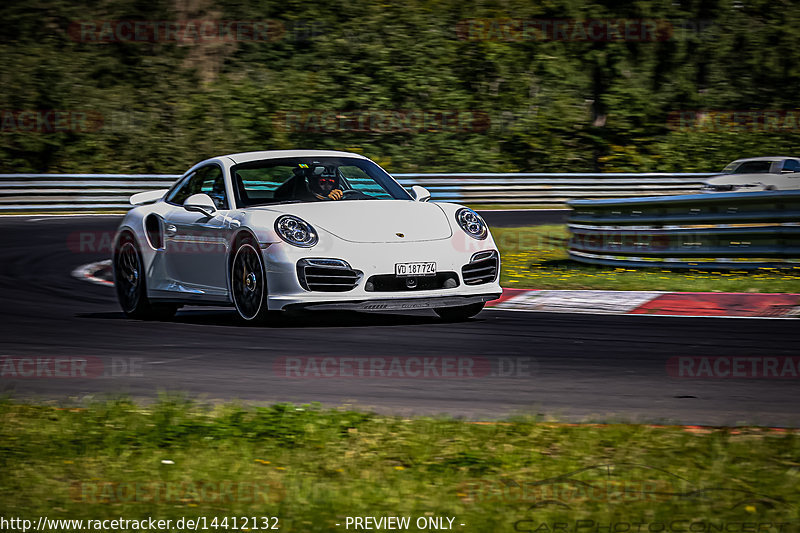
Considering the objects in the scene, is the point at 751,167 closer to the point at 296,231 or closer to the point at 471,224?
the point at 471,224

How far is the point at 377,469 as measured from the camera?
4.90 m

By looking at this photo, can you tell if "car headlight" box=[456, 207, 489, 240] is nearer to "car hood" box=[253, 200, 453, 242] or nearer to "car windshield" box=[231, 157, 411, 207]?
"car hood" box=[253, 200, 453, 242]

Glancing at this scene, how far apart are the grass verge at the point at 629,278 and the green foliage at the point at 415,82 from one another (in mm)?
14763

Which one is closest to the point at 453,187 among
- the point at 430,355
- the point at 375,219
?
the point at 375,219

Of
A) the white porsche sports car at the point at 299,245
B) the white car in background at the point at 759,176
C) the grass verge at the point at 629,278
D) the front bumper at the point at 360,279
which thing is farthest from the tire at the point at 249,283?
the white car in background at the point at 759,176

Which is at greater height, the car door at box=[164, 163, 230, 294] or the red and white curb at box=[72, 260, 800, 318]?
the car door at box=[164, 163, 230, 294]

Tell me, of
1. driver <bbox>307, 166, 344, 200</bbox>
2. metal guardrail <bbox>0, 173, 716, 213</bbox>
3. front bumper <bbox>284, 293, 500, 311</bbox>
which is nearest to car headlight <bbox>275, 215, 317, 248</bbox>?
front bumper <bbox>284, 293, 500, 311</bbox>

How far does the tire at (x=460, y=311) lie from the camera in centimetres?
980

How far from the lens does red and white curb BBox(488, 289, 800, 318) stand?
10.2 metres

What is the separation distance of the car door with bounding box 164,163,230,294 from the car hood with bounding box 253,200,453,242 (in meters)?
0.54

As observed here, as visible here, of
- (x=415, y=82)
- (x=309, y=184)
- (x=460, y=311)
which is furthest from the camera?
(x=415, y=82)

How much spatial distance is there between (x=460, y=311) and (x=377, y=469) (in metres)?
5.04

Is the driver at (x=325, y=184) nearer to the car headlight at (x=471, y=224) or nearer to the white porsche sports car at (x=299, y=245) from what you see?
the white porsche sports car at (x=299, y=245)

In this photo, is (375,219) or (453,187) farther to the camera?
(453,187)
